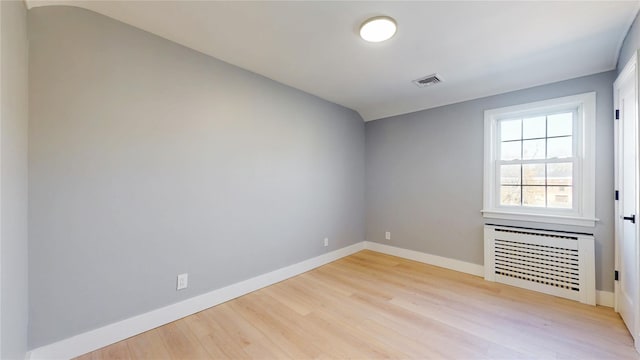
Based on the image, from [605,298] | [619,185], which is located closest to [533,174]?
[619,185]

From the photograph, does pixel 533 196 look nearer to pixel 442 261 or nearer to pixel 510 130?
pixel 510 130

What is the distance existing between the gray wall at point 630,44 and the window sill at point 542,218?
1456 mm

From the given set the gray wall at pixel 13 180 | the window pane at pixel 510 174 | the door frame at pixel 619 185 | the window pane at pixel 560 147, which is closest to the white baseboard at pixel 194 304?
the gray wall at pixel 13 180

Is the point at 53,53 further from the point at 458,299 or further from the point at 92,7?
the point at 458,299

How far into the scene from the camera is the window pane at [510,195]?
304 centimetres

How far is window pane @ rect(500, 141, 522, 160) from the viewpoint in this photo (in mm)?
3041

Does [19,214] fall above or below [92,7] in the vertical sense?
below

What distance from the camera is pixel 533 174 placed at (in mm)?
2926

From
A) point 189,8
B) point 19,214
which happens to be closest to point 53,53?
point 189,8

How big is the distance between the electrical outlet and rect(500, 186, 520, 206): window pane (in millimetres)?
3701

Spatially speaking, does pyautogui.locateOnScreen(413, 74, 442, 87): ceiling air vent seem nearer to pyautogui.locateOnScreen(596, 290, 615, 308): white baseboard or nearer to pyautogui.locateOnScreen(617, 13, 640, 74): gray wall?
pyautogui.locateOnScreen(617, 13, 640, 74): gray wall

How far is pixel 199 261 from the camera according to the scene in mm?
2301

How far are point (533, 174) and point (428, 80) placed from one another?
1693 mm

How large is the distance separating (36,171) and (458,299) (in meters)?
3.64
